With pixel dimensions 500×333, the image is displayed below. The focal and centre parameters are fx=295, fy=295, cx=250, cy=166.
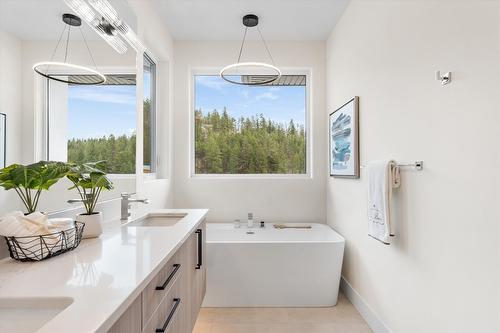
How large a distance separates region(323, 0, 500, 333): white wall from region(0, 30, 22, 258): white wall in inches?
71.5

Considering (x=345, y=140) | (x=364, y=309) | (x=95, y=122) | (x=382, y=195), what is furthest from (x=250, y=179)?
(x=95, y=122)

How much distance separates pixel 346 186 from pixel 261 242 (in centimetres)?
99

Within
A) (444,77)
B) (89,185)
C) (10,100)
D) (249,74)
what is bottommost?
(89,185)

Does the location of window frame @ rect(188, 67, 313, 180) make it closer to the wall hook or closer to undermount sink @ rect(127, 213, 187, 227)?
undermount sink @ rect(127, 213, 187, 227)

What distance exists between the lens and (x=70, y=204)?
151 centimetres

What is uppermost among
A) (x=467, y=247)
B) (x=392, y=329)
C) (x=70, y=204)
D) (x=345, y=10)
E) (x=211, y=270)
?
(x=345, y=10)

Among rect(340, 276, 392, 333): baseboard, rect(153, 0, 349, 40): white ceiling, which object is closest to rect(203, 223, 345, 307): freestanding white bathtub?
rect(340, 276, 392, 333): baseboard

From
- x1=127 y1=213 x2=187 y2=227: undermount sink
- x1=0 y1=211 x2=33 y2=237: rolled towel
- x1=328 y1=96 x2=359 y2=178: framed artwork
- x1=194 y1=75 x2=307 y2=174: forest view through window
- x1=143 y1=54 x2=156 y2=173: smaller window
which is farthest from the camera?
x1=194 y1=75 x2=307 y2=174: forest view through window

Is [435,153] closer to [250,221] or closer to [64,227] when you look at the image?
[64,227]

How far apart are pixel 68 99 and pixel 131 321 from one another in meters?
1.19

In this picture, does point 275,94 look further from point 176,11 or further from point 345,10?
point 176,11

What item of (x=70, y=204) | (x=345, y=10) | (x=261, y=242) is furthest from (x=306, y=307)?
(x=345, y=10)

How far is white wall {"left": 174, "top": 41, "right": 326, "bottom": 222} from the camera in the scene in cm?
353

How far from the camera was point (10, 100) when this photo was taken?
1.12 metres
